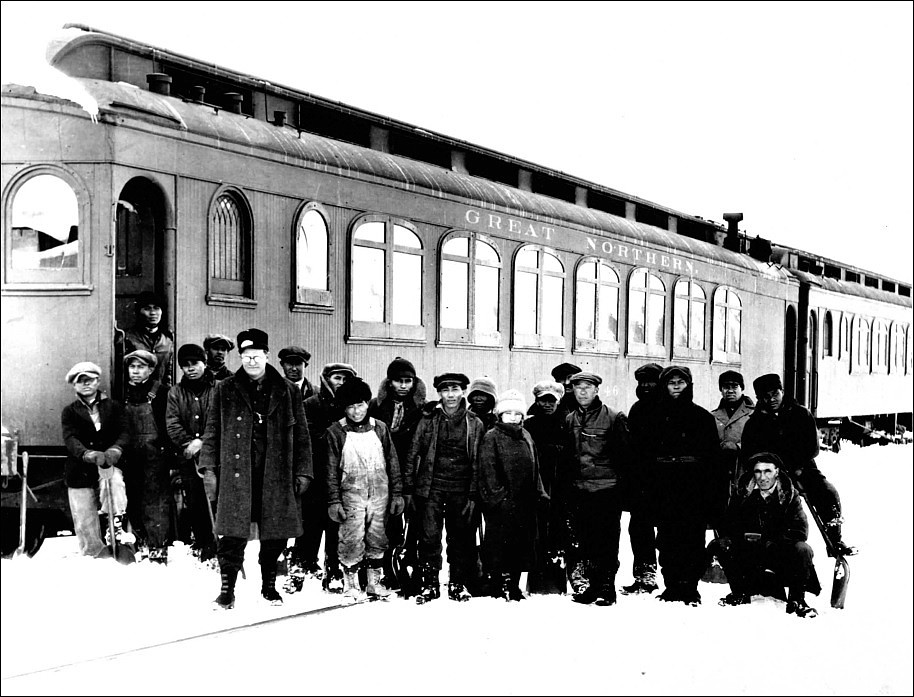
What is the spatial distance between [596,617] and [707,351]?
563 centimetres

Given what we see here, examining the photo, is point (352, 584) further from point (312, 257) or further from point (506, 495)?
point (312, 257)

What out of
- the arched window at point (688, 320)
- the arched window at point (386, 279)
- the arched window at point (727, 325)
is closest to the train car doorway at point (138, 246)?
the arched window at point (386, 279)

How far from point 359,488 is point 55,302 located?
1963 mm

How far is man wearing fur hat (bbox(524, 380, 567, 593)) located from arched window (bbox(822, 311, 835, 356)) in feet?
24.3

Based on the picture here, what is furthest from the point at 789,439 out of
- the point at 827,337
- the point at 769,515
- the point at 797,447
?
the point at 827,337

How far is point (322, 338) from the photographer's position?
238 inches

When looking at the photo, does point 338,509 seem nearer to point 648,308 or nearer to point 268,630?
point 268,630

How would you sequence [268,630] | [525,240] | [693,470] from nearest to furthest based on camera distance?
[268,630], [693,470], [525,240]

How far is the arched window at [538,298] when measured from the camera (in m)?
7.88

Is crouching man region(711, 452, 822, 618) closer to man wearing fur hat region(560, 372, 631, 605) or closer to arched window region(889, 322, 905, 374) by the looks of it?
man wearing fur hat region(560, 372, 631, 605)

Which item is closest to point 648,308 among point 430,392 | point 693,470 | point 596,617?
point 430,392

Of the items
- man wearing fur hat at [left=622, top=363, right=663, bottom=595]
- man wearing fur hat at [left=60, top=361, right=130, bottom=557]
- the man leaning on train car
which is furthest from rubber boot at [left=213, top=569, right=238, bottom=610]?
the man leaning on train car

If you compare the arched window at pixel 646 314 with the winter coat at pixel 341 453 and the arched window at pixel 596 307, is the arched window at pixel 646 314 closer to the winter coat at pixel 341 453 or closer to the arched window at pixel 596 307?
the arched window at pixel 596 307

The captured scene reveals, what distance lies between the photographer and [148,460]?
5352 mm
